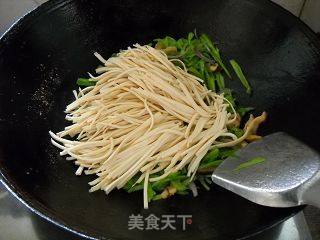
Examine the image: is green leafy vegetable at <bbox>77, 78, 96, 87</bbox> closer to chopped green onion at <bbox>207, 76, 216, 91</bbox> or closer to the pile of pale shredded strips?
the pile of pale shredded strips

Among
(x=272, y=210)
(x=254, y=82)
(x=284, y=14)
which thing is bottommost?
(x=272, y=210)

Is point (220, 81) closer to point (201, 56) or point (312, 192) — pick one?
point (201, 56)

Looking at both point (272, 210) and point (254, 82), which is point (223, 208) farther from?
point (254, 82)

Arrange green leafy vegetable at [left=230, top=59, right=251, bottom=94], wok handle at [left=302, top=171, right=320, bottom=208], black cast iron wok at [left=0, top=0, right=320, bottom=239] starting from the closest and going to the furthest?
wok handle at [left=302, top=171, right=320, bottom=208]
black cast iron wok at [left=0, top=0, right=320, bottom=239]
green leafy vegetable at [left=230, top=59, right=251, bottom=94]

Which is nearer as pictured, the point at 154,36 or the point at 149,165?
the point at 149,165

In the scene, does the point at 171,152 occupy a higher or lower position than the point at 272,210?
higher

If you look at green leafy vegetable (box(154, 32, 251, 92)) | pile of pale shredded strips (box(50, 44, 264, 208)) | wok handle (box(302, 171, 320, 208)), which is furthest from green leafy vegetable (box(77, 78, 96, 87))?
wok handle (box(302, 171, 320, 208))

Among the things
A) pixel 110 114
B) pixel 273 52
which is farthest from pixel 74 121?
pixel 273 52

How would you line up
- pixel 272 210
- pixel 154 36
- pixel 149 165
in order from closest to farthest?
pixel 272 210, pixel 149 165, pixel 154 36

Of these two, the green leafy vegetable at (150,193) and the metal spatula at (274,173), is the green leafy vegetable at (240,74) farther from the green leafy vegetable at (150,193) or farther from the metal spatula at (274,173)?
the green leafy vegetable at (150,193)
